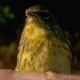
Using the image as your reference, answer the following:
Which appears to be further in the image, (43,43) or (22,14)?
(22,14)

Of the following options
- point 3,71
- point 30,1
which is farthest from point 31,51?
point 30,1

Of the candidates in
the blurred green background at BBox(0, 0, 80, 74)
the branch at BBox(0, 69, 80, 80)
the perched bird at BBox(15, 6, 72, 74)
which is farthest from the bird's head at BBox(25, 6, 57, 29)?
the blurred green background at BBox(0, 0, 80, 74)

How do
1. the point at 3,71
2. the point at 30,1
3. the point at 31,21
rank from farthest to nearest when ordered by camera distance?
the point at 30,1 < the point at 31,21 < the point at 3,71

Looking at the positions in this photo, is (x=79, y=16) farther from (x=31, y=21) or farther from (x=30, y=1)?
(x=31, y=21)

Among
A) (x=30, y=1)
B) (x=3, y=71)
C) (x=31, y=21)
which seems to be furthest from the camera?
(x=30, y=1)

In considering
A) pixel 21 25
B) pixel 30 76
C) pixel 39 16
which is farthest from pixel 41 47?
pixel 21 25

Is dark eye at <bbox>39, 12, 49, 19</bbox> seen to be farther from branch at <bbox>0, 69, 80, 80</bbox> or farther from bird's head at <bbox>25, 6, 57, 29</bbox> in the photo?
branch at <bbox>0, 69, 80, 80</bbox>

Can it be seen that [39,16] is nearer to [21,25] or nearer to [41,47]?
[41,47]

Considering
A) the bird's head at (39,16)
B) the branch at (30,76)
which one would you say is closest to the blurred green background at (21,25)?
the bird's head at (39,16)
